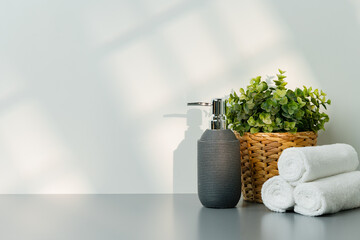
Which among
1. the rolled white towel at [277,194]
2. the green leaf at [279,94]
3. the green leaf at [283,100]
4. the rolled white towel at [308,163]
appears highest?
the green leaf at [279,94]

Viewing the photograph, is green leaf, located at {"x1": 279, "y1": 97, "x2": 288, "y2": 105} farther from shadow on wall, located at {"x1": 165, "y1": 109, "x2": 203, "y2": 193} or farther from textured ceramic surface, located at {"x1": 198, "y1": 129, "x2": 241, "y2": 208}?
shadow on wall, located at {"x1": 165, "y1": 109, "x2": 203, "y2": 193}

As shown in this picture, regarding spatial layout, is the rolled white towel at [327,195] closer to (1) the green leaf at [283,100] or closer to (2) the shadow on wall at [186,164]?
(1) the green leaf at [283,100]

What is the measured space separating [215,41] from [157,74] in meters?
0.19

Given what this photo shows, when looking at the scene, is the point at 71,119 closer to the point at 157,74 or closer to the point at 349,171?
the point at 157,74

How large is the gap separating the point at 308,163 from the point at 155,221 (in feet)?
1.19

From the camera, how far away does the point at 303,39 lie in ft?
4.81

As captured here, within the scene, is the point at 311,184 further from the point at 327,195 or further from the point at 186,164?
the point at 186,164

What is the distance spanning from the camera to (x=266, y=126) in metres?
1.26

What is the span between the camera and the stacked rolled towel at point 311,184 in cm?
112

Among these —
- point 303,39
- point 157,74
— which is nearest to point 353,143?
point 303,39

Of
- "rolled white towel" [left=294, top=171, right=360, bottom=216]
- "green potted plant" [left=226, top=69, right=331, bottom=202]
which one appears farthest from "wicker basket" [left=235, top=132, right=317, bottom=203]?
"rolled white towel" [left=294, top=171, right=360, bottom=216]

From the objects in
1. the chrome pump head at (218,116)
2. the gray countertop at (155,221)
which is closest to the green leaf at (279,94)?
the chrome pump head at (218,116)

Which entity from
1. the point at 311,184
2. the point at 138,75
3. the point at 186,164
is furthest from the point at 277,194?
the point at 138,75

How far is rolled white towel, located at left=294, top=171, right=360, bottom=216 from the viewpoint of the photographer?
1.11 m
